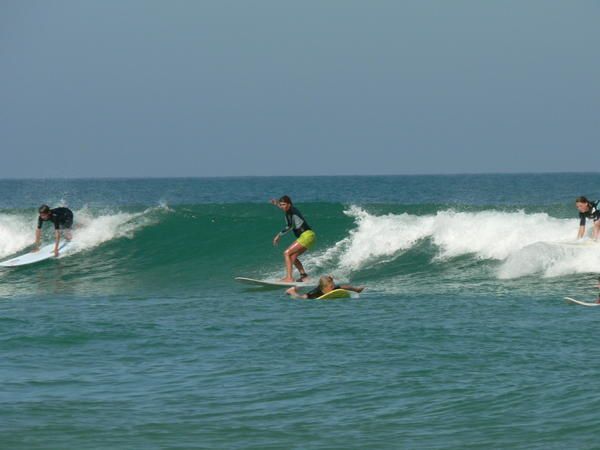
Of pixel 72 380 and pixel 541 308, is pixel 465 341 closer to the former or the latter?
pixel 541 308

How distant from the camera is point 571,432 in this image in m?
8.35

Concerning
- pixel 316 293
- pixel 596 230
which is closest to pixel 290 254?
pixel 316 293

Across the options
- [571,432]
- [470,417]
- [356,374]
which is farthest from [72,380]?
[571,432]

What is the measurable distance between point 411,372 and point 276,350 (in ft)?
6.55

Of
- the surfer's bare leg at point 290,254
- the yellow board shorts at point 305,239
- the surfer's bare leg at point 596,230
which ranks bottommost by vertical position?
the surfer's bare leg at point 290,254

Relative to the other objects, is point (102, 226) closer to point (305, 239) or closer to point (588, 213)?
point (305, 239)

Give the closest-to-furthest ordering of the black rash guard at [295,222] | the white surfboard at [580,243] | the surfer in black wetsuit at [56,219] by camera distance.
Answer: the black rash guard at [295,222] < the white surfboard at [580,243] < the surfer in black wetsuit at [56,219]

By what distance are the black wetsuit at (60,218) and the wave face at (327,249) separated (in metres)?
0.80

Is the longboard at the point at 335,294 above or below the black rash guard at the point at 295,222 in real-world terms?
below

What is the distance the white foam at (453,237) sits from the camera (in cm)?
2141

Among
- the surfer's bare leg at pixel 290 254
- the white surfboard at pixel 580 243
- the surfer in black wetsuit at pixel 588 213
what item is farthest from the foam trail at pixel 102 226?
the surfer in black wetsuit at pixel 588 213

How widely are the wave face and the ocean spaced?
8cm

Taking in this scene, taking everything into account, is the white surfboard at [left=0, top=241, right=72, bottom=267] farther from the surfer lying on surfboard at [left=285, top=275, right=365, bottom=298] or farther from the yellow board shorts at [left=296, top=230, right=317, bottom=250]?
the surfer lying on surfboard at [left=285, top=275, right=365, bottom=298]

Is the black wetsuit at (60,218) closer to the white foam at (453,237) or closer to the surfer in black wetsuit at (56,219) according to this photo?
the surfer in black wetsuit at (56,219)
